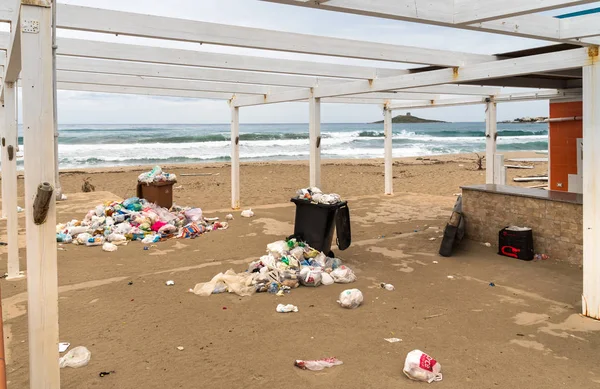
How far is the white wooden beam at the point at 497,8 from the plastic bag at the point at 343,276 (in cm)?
361

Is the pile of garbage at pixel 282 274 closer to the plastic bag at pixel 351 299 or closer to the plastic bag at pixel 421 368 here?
the plastic bag at pixel 351 299

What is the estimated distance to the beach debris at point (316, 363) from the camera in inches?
159

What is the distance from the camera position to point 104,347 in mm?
4508

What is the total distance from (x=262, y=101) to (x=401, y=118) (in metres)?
95.1

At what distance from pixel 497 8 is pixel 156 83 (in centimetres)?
805

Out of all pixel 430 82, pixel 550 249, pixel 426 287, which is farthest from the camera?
pixel 430 82

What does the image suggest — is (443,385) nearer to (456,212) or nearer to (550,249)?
(550,249)

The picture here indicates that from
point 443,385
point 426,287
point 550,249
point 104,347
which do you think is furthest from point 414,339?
point 550,249

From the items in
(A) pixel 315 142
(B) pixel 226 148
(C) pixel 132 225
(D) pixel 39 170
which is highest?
(B) pixel 226 148

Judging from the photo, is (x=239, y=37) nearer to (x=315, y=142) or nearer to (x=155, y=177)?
(x=315, y=142)

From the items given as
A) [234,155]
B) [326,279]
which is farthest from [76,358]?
[234,155]

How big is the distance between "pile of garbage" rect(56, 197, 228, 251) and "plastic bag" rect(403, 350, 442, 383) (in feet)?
21.0

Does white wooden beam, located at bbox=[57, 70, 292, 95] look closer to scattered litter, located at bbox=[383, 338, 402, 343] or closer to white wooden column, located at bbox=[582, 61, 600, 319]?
white wooden column, located at bbox=[582, 61, 600, 319]

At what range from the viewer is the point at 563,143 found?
11000mm
